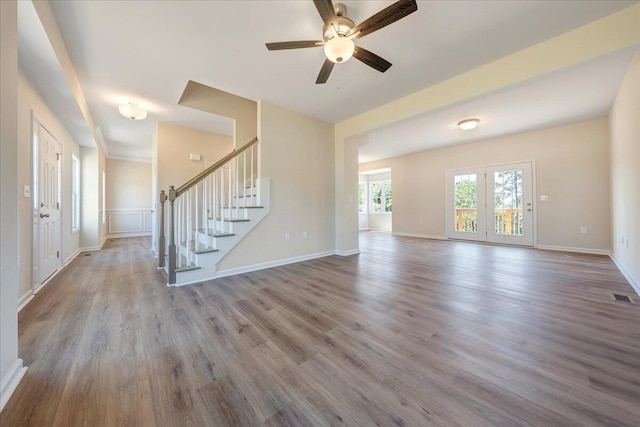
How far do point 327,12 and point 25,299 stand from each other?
403 cm

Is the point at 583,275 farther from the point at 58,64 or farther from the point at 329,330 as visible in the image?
the point at 58,64

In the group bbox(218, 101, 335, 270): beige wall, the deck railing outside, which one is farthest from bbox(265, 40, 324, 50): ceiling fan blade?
the deck railing outside

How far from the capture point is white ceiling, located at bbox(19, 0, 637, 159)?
2.06 meters

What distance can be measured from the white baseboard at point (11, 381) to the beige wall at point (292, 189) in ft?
6.77

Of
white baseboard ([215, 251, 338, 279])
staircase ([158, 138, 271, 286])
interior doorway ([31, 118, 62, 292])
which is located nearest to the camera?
interior doorway ([31, 118, 62, 292])

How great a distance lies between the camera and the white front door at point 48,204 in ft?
9.84

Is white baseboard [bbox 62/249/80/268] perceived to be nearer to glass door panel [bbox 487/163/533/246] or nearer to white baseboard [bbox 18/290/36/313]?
white baseboard [bbox 18/290/36/313]

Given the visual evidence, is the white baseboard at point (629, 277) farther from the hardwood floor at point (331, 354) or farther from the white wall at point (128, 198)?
the white wall at point (128, 198)

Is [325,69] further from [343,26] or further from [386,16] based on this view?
[386,16]

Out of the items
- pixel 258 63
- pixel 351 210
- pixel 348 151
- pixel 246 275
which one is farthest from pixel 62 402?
pixel 348 151

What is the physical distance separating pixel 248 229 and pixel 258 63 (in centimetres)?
223

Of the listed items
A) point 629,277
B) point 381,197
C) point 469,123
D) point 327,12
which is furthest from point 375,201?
point 327,12

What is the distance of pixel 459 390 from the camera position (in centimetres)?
126

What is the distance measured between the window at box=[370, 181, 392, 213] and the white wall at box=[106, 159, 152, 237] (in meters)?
8.28
